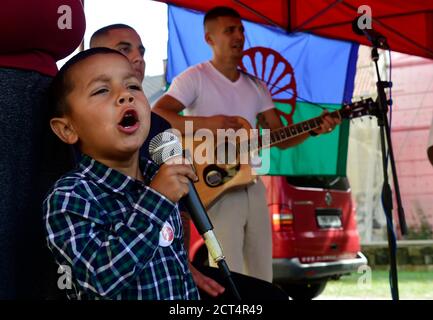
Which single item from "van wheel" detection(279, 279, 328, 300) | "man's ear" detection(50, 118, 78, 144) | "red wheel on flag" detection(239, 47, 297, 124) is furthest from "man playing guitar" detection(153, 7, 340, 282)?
"van wheel" detection(279, 279, 328, 300)

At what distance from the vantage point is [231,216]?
3.62 meters

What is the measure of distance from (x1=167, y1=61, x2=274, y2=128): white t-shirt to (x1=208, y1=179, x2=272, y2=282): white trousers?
1.67 feet

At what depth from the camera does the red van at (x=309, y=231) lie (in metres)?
5.84

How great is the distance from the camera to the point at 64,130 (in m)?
1.49

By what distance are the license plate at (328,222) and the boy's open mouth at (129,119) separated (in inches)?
196

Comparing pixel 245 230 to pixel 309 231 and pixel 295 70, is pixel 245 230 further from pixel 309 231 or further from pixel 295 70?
pixel 309 231

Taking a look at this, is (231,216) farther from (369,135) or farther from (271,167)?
(369,135)

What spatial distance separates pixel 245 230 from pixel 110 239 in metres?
2.42

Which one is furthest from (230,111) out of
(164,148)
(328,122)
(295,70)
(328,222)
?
(328,222)

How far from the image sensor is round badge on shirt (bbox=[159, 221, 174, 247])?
1.46 meters

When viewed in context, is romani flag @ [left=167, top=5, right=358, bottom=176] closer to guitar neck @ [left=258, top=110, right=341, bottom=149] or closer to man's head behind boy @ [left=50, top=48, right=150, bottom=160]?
guitar neck @ [left=258, top=110, right=341, bottom=149]

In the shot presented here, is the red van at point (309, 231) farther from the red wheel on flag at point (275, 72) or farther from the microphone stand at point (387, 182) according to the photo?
the microphone stand at point (387, 182)

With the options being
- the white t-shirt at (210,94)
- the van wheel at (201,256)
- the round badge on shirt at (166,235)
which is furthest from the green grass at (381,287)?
the round badge on shirt at (166,235)
